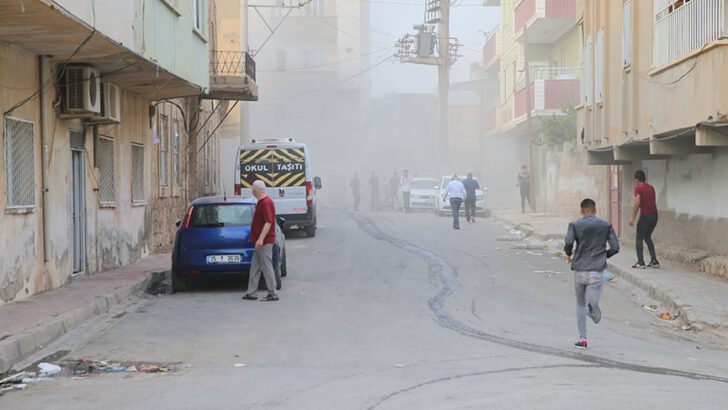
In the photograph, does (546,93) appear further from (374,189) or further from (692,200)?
(692,200)

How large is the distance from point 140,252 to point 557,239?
10590mm

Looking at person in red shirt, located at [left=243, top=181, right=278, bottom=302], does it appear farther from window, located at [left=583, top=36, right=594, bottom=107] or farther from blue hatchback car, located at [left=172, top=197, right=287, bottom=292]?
window, located at [left=583, top=36, right=594, bottom=107]

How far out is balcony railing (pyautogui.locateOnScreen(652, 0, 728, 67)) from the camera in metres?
13.2

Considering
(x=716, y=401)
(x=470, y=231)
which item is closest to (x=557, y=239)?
(x=470, y=231)

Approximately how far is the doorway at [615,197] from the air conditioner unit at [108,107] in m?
12.9

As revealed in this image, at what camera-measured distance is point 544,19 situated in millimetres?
33812

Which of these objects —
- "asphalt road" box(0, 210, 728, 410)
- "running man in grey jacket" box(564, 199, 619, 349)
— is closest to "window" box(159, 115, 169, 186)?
"asphalt road" box(0, 210, 728, 410)

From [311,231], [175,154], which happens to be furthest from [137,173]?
[311,231]

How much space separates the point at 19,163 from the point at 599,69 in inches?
539

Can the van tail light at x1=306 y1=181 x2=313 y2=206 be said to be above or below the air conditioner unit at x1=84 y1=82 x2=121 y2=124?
below

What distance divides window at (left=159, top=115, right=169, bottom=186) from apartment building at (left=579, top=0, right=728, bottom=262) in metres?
10.2

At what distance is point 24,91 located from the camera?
1234cm

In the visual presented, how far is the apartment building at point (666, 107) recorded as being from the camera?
13.6 m

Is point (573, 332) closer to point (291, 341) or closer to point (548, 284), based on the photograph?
point (291, 341)
